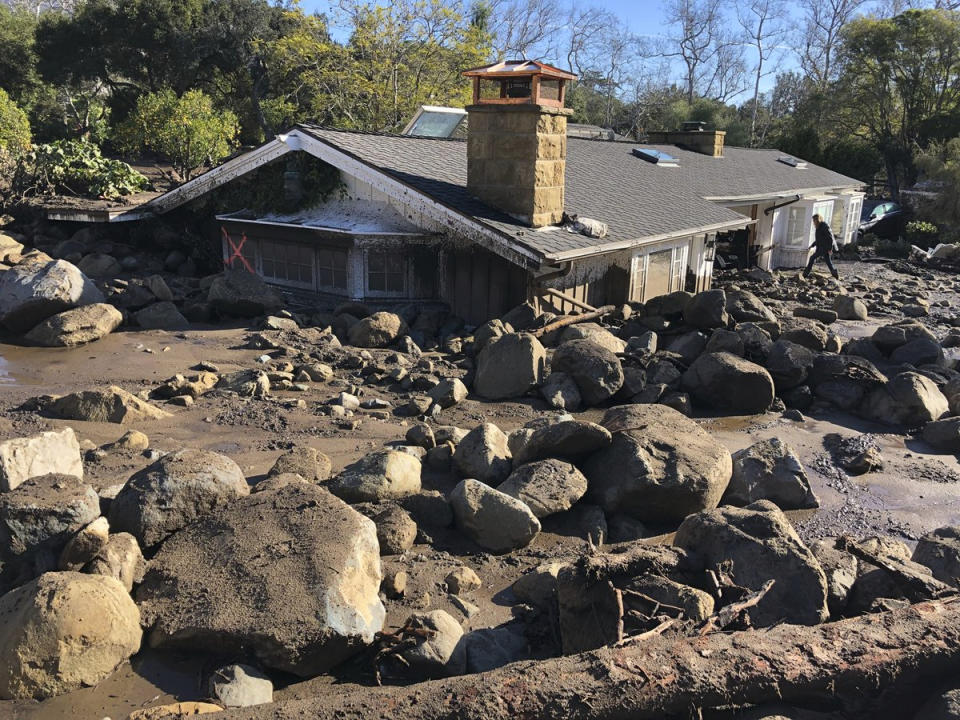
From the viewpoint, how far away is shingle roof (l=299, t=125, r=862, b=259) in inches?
509

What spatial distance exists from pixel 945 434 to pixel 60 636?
9297 millimetres

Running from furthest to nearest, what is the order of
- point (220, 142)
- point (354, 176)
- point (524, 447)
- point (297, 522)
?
point (220, 142) < point (354, 176) < point (524, 447) < point (297, 522)

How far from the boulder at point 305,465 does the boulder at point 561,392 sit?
3.47 metres

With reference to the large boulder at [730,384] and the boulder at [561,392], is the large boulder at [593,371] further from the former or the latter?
the large boulder at [730,384]

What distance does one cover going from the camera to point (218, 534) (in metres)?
5.52

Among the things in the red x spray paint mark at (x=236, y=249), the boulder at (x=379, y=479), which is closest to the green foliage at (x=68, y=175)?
the red x spray paint mark at (x=236, y=249)

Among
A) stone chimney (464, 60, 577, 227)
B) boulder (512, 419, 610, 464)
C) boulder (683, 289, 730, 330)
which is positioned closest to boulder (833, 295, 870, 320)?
boulder (683, 289, 730, 330)

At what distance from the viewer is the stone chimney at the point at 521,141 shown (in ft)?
41.7

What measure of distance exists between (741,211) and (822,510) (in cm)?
1681

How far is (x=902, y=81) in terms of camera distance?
38.9 meters

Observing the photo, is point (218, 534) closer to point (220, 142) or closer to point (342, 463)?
point (342, 463)

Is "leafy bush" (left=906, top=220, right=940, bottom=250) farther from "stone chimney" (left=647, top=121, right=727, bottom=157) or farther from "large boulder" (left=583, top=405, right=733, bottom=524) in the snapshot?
"large boulder" (left=583, top=405, right=733, bottom=524)

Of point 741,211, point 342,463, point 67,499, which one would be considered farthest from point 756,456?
point 741,211

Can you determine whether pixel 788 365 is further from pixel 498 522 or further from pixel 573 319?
pixel 498 522
